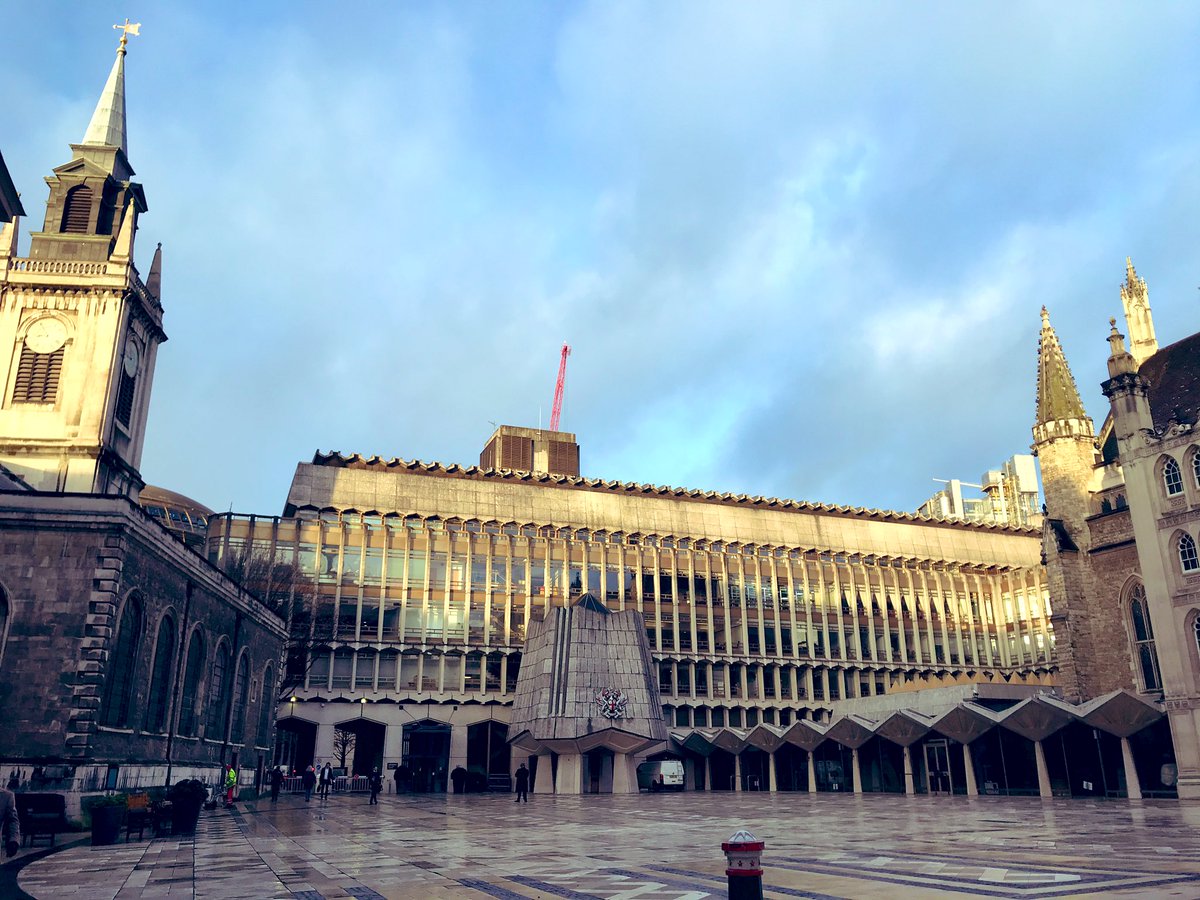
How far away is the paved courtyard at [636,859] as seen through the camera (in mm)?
13258

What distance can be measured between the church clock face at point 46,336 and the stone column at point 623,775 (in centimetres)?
3908

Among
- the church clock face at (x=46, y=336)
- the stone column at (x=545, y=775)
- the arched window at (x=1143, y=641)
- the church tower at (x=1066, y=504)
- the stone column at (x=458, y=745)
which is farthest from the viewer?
the stone column at (x=458, y=745)

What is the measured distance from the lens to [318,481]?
79.6 m

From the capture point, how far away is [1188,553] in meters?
42.7

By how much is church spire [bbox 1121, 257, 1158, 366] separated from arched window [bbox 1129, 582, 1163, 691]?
15.0 m

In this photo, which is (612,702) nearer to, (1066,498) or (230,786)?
(230,786)

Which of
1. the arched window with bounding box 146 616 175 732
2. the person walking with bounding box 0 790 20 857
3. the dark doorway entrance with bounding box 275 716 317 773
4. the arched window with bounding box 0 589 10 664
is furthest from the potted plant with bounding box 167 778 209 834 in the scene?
the dark doorway entrance with bounding box 275 716 317 773

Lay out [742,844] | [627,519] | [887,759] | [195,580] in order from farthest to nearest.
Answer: [627,519], [887,759], [195,580], [742,844]

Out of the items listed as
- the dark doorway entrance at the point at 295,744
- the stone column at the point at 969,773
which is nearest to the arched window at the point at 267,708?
the dark doorway entrance at the point at 295,744

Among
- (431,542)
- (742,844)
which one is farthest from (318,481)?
(742,844)

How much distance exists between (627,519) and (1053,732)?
50139 millimetres

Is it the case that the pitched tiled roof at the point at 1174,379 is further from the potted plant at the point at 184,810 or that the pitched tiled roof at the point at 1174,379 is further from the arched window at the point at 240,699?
the arched window at the point at 240,699

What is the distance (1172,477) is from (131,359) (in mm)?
→ 57750

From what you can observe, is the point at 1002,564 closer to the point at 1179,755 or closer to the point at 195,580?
the point at 1179,755
